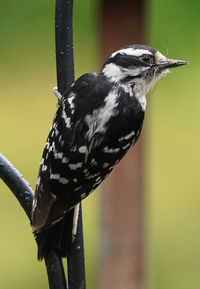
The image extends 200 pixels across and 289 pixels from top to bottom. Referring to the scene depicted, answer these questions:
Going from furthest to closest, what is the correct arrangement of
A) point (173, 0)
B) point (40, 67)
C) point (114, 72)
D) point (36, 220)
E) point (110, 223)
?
point (40, 67), point (173, 0), point (110, 223), point (114, 72), point (36, 220)

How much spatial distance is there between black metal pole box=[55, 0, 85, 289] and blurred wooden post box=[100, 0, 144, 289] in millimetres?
2069

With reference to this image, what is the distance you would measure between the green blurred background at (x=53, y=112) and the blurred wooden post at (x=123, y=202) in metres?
1.09

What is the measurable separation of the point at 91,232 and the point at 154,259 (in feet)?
2.07

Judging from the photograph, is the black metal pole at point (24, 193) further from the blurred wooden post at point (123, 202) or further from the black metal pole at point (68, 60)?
the blurred wooden post at point (123, 202)

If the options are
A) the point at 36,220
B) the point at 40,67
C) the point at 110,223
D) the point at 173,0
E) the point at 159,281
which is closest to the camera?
the point at 36,220

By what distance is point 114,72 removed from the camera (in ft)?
10.0

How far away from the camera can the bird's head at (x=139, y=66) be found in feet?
9.89

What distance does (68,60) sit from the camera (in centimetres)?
262

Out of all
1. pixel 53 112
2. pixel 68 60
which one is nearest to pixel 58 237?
pixel 68 60

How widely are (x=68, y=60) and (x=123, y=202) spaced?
100.0 inches

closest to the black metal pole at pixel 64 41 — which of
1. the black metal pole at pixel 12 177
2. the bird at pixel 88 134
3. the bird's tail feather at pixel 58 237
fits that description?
the bird at pixel 88 134

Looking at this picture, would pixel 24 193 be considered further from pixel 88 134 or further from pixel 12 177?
pixel 88 134

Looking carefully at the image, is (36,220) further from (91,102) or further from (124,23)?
(124,23)

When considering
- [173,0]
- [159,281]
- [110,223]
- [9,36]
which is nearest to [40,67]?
[9,36]
